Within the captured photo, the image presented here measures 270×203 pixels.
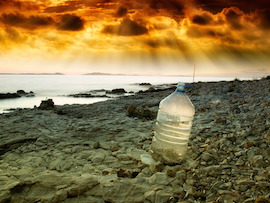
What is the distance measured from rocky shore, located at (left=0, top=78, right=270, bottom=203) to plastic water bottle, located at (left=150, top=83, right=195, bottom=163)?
0.25 metres

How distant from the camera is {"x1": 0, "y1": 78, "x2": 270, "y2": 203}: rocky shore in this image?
7.74 feet

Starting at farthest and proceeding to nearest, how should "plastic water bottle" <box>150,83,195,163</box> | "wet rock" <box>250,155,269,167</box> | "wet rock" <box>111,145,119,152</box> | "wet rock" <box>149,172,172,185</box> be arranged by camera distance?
1. "wet rock" <box>111,145,119,152</box>
2. "plastic water bottle" <box>150,83,195,163</box>
3. "wet rock" <box>250,155,269,167</box>
4. "wet rock" <box>149,172,172,185</box>

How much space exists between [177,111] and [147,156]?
1096 millimetres

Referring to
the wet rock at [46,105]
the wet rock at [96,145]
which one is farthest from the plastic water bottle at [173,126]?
the wet rock at [46,105]

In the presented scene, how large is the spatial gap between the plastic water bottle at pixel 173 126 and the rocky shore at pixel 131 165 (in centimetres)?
25

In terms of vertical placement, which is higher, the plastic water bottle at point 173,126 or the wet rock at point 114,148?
the plastic water bottle at point 173,126

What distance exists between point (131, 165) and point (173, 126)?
4.04ft

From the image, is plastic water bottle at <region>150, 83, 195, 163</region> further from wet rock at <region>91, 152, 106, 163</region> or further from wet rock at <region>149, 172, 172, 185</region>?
wet rock at <region>91, 152, 106, 163</region>

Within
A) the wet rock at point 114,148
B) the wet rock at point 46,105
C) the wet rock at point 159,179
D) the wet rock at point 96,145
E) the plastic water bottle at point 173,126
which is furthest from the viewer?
the wet rock at point 46,105

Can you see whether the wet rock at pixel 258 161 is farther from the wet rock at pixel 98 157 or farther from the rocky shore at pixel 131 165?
the wet rock at pixel 98 157

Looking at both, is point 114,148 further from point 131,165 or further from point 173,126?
point 173,126

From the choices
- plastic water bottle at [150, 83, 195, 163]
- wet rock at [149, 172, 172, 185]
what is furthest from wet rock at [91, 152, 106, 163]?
wet rock at [149, 172, 172, 185]

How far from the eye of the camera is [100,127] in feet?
17.5

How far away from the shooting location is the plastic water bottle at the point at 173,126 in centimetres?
353
